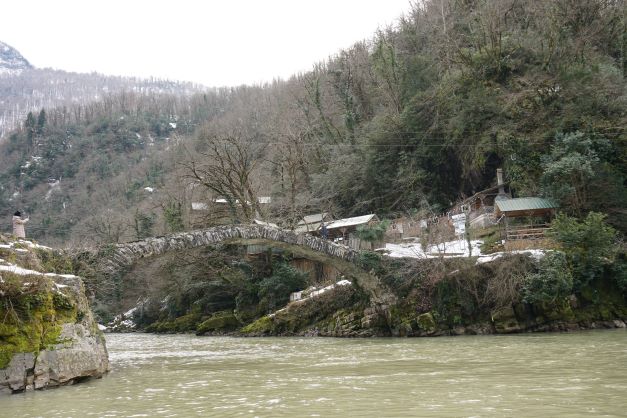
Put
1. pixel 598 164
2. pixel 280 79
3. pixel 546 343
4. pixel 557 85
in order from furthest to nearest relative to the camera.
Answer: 1. pixel 280 79
2. pixel 557 85
3. pixel 598 164
4. pixel 546 343

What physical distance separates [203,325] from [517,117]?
22.6 metres

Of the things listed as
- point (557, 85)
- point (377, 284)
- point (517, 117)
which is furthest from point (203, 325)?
point (557, 85)

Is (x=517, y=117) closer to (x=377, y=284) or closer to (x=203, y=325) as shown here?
(x=377, y=284)

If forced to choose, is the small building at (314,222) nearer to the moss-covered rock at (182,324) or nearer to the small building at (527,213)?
the moss-covered rock at (182,324)

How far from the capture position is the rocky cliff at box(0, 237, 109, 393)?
11.9 meters

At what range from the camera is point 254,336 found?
3088 centimetres

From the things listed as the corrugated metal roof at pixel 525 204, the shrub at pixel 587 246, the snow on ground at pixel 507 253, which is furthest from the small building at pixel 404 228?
the shrub at pixel 587 246

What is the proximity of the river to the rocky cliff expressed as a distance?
1.55ft

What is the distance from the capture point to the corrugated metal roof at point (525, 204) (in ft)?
93.4

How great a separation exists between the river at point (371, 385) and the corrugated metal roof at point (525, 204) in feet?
35.4

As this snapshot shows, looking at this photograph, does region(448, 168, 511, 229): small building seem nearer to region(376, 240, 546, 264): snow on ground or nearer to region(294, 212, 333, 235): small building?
region(376, 240, 546, 264): snow on ground

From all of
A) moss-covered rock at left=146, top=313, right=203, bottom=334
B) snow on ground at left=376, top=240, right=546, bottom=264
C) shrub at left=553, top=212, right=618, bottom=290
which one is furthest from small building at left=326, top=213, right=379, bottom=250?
shrub at left=553, top=212, right=618, bottom=290

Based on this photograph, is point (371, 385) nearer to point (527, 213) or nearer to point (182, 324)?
point (527, 213)

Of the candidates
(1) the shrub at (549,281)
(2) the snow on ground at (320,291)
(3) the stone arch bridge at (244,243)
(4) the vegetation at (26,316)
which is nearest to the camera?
(4) the vegetation at (26,316)
